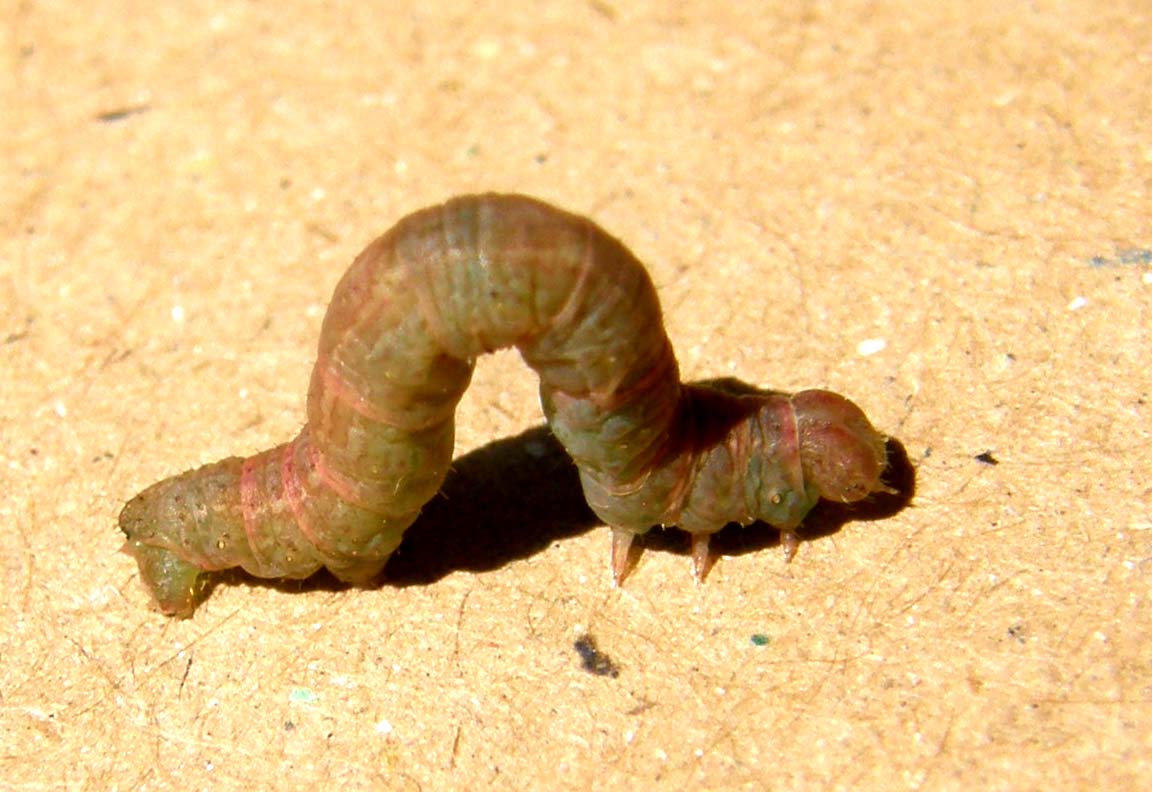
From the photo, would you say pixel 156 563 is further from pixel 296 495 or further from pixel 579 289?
pixel 579 289

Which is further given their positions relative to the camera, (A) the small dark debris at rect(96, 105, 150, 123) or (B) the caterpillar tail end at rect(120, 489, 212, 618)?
(A) the small dark debris at rect(96, 105, 150, 123)

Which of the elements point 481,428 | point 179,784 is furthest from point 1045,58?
point 179,784

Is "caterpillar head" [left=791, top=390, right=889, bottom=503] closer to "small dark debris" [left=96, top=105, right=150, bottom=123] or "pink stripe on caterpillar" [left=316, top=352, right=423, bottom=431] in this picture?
"pink stripe on caterpillar" [left=316, top=352, right=423, bottom=431]

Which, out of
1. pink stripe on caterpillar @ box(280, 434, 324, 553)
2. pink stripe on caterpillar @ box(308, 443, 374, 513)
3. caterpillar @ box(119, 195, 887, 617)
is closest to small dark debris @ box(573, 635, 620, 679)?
caterpillar @ box(119, 195, 887, 617)

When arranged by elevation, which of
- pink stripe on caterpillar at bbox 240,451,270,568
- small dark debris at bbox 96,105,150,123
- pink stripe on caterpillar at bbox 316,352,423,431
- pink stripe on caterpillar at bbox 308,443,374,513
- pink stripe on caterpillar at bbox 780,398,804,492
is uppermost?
pink stripe on caterpillar at bbox 316,352,423,431

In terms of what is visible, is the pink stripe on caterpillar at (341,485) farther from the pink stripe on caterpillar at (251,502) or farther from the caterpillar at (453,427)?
the pink stripe on caterpillar at (251,502)

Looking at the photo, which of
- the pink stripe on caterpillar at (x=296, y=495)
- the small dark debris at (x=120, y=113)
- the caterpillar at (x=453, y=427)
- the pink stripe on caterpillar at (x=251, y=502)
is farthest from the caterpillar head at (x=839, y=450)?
the small dark debris at (x=120, y=113)
